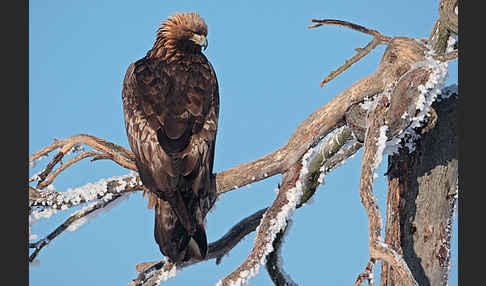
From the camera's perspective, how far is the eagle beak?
5484 mm

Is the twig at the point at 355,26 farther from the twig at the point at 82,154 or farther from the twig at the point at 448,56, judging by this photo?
the twig at the point at 82,154

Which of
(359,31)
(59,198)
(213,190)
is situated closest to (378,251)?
(213,190)

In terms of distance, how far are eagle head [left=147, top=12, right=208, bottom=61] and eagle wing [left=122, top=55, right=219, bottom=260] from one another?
1.24 feet

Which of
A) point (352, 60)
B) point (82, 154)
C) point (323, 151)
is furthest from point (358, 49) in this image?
point (82, 154)

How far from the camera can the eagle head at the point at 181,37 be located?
18.6ft

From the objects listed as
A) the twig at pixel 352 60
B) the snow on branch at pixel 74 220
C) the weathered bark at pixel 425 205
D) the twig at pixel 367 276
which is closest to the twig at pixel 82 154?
the snow on branch at pixel 74 220

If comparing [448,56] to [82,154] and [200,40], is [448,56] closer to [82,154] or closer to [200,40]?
[200,40]

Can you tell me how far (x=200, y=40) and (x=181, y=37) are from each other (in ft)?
1.02

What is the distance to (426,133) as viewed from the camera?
5.08 meters

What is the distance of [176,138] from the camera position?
4.46m

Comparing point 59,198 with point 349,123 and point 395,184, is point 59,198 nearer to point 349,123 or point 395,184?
point 349,123

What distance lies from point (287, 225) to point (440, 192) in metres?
1.49

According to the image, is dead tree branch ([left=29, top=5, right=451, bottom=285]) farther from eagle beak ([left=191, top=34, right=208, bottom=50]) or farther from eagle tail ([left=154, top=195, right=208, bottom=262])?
eagle beak ([left=191, top=34, right=208, bottom=50])

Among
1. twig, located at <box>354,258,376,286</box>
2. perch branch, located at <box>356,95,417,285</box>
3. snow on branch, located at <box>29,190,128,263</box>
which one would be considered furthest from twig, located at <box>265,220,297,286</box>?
snow on branch, located at <box>29,190,128,263</box>
